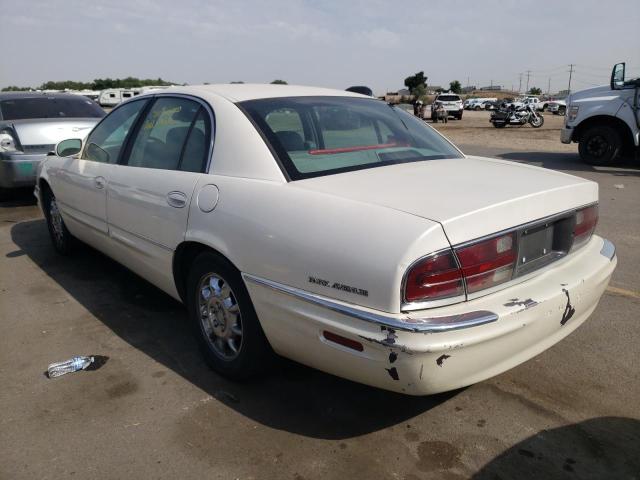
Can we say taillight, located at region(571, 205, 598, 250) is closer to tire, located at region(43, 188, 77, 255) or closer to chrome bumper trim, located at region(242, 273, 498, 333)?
chrome bumper trim, located at region(242, 273, 498, 333)

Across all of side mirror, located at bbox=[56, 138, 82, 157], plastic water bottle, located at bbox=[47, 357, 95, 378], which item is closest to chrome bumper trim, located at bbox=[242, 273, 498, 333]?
plastic water bottle, located at bbox=[47, 357, 95, 378]

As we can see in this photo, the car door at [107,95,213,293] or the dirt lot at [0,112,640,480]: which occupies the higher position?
the car door at [107,95,213,293]

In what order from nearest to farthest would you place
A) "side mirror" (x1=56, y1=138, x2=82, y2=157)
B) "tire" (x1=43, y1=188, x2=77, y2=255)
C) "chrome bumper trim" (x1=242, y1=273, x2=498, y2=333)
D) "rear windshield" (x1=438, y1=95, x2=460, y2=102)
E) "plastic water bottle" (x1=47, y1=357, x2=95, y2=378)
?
"chrome bumper trim" (x1=242, y1=273, x2=498, y2=333)
"plastic water bottle" (x1=47, y1=357, x2=95, y2=378)
"side mirror" (x1=56, y1=138, x2=82, y2=157)
"tire" (x1=43, y1=188, x2=77, y2=255)
"rear windshield" (x1=438, y1=95, x2=460, y2=102)

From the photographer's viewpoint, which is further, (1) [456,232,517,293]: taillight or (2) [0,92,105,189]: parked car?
(2) [0,92,105,189]: parked car

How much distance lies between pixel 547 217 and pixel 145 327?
2622 millimetres

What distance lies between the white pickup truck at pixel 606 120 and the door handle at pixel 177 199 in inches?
388

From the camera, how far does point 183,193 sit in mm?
2936

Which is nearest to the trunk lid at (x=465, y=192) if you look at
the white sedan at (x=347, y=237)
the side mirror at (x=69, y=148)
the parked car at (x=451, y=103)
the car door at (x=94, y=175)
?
the white sedan at (x=347, y=237)

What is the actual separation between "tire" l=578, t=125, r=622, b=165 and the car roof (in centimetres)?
882

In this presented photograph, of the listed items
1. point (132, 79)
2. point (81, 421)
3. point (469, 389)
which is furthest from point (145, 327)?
point (132, 79)

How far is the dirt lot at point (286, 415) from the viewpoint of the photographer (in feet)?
7.52

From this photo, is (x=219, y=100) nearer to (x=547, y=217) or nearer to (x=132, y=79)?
(x=547, y=217)

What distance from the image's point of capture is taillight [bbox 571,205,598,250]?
2.68 metres

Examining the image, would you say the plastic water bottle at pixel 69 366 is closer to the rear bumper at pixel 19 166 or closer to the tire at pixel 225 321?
the tire at pixel 225 321
